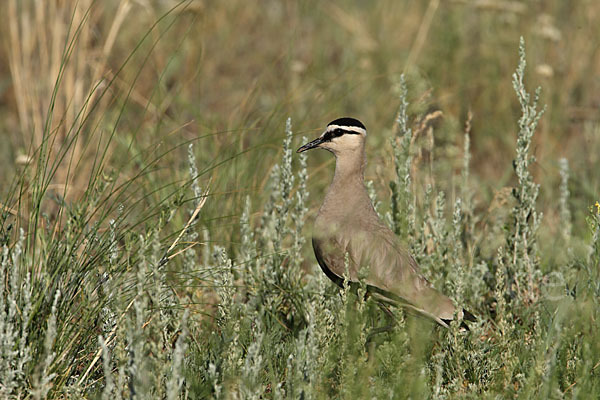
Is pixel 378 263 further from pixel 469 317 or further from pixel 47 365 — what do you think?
pixel 47 365

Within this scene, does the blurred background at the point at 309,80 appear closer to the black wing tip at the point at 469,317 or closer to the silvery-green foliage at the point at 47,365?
the black wing tip at the point at 469,317

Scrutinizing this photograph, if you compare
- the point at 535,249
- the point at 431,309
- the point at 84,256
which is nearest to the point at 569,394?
the point at 431,309

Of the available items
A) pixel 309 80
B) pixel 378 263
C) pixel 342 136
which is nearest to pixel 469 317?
pixel 378 263

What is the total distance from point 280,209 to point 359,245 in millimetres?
556

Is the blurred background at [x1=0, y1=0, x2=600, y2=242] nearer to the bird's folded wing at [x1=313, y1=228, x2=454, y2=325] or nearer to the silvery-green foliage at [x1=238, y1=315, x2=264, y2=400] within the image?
the bird's folded wing at [x1=313, y1=228, x2=454, y2=325]

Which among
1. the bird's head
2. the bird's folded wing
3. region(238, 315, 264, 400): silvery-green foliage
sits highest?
the bird's head

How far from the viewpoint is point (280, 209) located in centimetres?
388

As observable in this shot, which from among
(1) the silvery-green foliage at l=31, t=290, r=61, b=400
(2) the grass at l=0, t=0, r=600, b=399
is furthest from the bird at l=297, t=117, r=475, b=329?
(1) the silvery-green foliage at l=31, t=290, r=61, b=400

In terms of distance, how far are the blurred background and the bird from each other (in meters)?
0.62

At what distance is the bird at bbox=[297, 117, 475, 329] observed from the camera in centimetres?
334

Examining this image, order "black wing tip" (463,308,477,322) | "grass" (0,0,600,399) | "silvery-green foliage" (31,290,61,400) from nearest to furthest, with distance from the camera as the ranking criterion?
"silvery-green foliage" (31,290,61,400), "grass" (0,0,600,399), "black wing tip" (463,308,477,322)

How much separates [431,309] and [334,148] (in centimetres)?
92

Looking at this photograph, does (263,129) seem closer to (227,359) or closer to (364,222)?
(364,222)

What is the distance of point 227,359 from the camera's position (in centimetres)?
299
